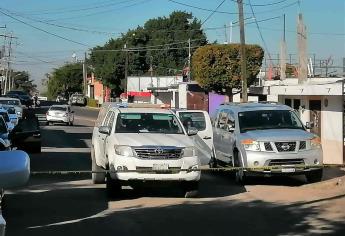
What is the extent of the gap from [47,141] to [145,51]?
207 ft

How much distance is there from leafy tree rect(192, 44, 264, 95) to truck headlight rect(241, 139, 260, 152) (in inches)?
941

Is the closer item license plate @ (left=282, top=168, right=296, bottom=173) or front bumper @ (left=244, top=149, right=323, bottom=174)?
license plate @ (left=282, top=168, right=296, bottom=173)

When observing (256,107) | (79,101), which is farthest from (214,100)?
(79,101)

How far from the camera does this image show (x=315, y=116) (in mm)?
24594

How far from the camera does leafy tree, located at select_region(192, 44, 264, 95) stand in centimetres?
3831

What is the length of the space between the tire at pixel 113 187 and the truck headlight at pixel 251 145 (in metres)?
3.57

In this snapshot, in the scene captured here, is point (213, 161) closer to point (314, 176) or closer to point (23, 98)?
point (314, 176)

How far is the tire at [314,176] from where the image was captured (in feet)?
47.5

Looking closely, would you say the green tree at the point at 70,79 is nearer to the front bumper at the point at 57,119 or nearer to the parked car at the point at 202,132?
the front bumper at the point at 57,119

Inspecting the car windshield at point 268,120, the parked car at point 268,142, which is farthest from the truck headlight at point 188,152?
the car windshield at point 268,120

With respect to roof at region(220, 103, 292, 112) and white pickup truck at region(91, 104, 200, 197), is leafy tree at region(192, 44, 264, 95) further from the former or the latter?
white pickup truck at region(91, 104, 200, 197)

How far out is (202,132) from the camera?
664 inches

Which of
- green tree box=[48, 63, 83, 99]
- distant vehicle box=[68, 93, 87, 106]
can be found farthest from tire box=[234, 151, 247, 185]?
green tree box=[48, 63, 83, 99]

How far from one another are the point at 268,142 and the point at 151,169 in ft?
11.5
